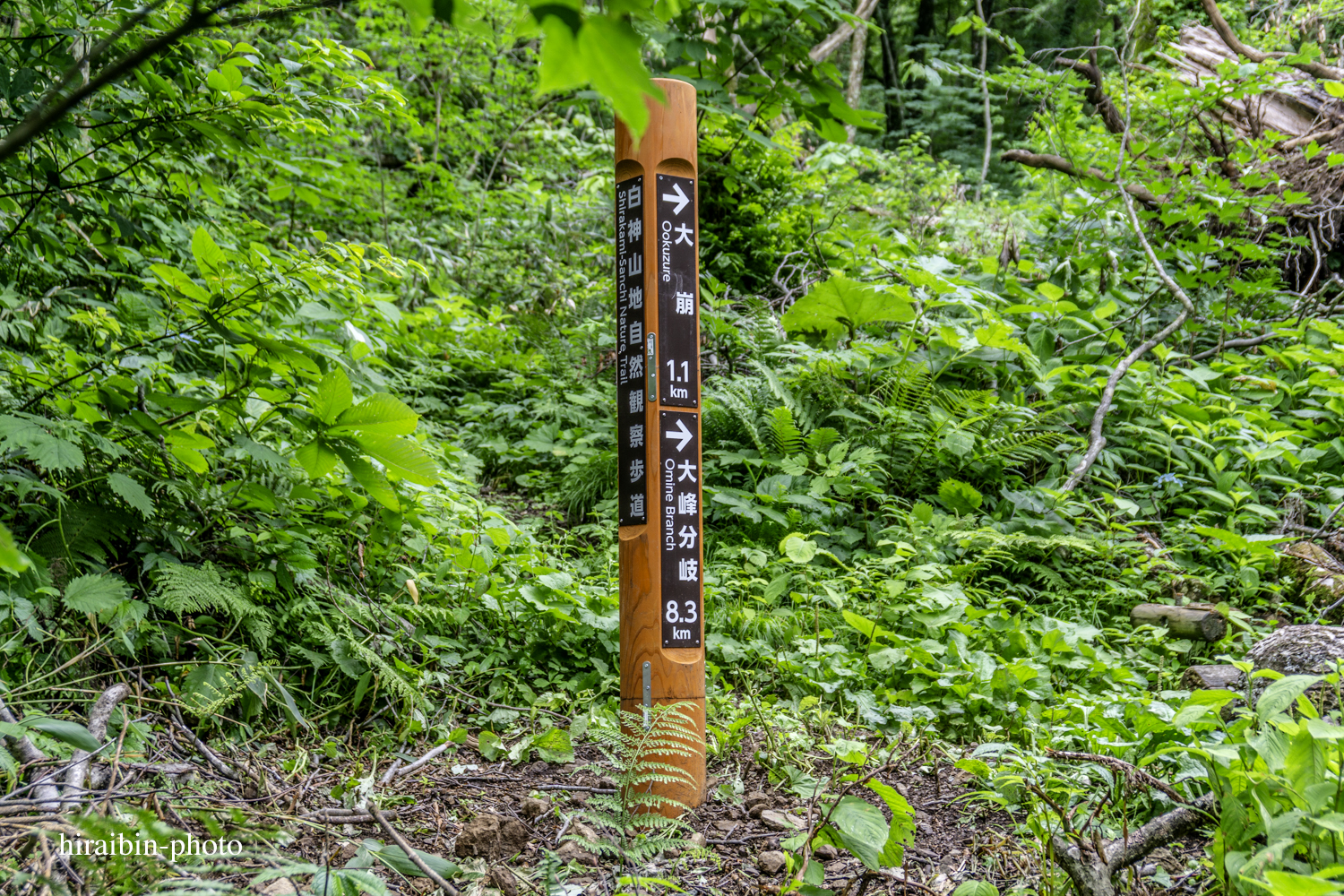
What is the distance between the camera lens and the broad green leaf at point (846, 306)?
556 cm

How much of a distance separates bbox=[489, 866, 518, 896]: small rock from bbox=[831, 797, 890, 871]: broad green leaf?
0.78m

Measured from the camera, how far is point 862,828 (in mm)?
1924

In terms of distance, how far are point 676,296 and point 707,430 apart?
9.84ft

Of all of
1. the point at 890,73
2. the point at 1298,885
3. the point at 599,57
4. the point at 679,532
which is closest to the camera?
the point at 599,57

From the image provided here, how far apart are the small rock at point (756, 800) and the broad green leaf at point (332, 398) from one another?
1.70 meters

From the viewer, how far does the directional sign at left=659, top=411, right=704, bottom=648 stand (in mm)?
2689

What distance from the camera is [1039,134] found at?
807 centimetres

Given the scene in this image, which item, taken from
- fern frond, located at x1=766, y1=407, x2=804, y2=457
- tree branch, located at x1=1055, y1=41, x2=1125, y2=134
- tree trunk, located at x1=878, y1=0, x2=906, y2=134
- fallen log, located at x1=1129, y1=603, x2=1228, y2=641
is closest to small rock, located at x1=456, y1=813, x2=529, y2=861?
fern frond, located at x1=766, y1=407, x2=804, y2=457

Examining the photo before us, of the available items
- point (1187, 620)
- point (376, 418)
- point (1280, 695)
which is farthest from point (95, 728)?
point (1187, 620)

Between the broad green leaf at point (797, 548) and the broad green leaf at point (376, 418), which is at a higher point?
the broad green leaf at point (797, 548)

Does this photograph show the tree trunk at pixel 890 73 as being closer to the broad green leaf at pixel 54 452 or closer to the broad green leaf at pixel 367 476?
the broad green leaf at pixel 367 476

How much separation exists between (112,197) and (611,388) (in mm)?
4171

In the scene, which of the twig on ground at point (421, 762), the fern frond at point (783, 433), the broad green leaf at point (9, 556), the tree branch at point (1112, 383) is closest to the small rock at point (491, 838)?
the twig on ground at point (421, 762)

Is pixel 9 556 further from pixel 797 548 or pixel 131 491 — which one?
pixel 797 548
